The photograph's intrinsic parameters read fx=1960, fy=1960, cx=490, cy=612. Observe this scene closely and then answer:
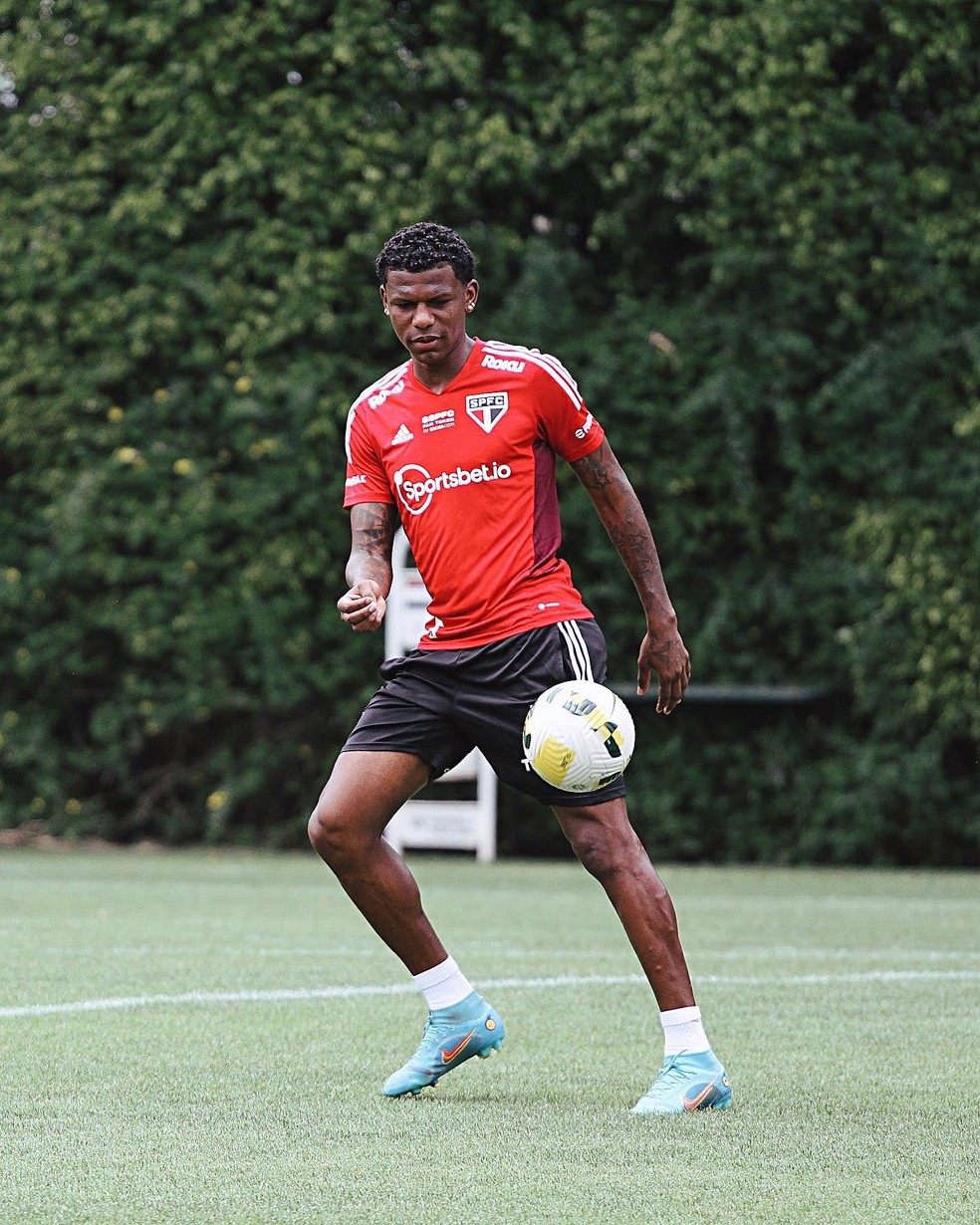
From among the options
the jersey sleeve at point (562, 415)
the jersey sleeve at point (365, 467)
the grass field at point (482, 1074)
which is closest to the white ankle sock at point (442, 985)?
the grass field at point (482, 1074)

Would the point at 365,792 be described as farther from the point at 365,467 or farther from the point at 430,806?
the point at 430,806

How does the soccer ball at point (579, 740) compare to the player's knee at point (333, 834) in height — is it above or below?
above

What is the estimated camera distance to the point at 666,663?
17.0ft

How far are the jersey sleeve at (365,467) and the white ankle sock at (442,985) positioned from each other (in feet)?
4.19

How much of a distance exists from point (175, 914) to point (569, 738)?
535cm

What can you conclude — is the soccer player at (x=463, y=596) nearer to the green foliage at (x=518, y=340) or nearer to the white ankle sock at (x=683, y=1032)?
the white ankle sock at (x=683, y=1032)

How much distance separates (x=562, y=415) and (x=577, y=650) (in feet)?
2.06

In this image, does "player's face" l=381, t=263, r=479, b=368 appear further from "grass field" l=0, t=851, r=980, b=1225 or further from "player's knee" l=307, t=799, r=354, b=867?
"grass field" l=0, t=851, r=980, b=1225

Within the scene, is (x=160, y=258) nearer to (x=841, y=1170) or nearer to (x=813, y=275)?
(x=813, y=275)

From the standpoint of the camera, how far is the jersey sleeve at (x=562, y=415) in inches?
204

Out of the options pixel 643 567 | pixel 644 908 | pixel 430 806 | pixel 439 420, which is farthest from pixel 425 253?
pixel 430 806

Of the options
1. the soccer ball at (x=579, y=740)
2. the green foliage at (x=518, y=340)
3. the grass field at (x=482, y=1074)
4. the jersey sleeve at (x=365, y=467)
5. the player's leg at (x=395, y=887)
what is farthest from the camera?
the green foliage at (x=518, y=340)

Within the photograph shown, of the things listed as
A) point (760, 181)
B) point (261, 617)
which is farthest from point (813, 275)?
point (261, 617)

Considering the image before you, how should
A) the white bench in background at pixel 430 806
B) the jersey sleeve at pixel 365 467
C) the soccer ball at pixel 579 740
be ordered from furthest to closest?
the white bench in background at pixel 430 806 → the jersey sleeve at pixel 365 467 → the soccer ball at pixel 579 740
